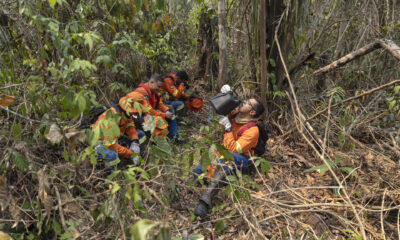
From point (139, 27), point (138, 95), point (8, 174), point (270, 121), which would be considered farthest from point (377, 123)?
point (8, 174)

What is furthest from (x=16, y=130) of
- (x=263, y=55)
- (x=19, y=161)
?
(x=263, y=55)

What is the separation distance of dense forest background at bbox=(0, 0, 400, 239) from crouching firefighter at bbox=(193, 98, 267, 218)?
0.64ft

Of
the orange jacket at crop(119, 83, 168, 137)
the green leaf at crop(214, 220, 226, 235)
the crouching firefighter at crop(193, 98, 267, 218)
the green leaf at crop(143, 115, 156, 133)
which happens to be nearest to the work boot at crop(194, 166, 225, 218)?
the crouching firefighter at crop(193, 98, 267, 218)

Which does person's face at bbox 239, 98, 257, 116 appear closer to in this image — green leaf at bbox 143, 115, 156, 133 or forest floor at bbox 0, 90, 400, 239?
forest floor at bbox 0, 90, 400, 239

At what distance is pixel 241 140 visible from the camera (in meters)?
2.81

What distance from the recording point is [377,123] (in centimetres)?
399

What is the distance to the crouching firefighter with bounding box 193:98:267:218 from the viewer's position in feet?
8.82

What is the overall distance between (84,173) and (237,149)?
5.03ft

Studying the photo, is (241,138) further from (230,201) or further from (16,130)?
(16,130)

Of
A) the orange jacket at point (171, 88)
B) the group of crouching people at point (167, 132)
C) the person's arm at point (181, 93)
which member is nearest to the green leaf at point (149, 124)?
the group of crouching people at point (167, 132)

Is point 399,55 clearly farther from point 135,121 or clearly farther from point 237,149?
point 135,121

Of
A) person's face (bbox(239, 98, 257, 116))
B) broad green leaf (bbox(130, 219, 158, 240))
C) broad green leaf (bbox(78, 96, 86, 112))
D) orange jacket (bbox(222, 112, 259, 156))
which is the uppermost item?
broad green leaf (bbox(78, 96, 86, 112))

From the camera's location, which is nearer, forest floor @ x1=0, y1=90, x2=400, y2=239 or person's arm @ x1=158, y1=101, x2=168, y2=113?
forest floor @ x1=0, y1=90, x2=400, y2=239

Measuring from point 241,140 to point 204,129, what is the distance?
83 cm
